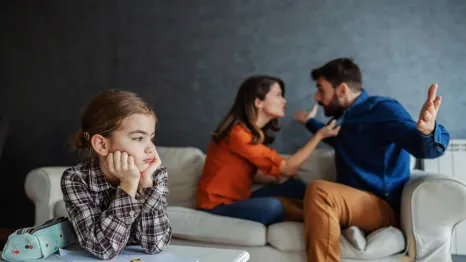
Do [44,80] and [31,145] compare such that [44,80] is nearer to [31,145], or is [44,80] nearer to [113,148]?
[31,145]

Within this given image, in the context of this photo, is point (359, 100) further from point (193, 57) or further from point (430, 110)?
point (193, 57)

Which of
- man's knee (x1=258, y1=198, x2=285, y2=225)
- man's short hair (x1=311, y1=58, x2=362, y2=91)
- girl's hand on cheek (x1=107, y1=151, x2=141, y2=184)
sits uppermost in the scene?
man's short hair (x1=311, y1=58, x2=362, y2=91)

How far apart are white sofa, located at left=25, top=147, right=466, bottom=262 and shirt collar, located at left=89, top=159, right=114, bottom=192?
96 cm

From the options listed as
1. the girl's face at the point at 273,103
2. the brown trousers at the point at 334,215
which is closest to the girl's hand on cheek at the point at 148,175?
the brown trousers at the point at 334,215

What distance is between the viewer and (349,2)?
309 cm

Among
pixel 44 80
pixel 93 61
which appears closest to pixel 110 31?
pixel 93 61

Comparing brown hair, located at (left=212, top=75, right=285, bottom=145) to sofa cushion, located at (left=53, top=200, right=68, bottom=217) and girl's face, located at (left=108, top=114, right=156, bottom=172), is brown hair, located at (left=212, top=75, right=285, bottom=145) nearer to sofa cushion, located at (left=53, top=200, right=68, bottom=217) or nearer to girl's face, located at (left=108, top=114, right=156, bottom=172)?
sofa cushion, located at (left=53, top=200, right=68, bottom=217)

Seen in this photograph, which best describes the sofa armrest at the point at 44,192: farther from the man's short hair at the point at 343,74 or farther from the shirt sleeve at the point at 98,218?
the man's short hair at the point at 343,74

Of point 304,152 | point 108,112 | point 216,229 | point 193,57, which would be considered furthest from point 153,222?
point 193,57

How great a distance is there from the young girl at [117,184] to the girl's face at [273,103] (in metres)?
1.17

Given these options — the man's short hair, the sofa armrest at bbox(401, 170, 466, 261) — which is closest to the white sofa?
the sofa armrest at bbox(401, 170, 466, 261)

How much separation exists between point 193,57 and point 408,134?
5.61ft

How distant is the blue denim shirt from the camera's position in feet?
7.38

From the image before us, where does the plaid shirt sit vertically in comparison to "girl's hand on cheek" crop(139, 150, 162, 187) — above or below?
below
